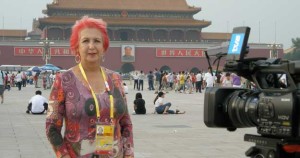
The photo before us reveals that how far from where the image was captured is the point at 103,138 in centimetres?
307

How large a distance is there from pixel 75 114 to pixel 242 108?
83 centimetres

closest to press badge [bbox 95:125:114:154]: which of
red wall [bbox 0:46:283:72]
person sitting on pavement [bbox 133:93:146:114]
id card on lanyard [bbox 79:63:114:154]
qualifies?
id card on lanyard [bbox 79:63:114:154]

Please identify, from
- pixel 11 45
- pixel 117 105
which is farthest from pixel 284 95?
pixel 11 45

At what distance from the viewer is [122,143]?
3.21m

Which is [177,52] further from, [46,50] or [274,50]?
[46,50]

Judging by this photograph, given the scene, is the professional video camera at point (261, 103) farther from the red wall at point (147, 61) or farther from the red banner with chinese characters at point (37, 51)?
the red wall at point (147, 61)

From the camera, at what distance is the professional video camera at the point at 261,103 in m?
2.98

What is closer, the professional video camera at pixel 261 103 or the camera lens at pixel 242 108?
the professional video camera at pixel 261 103

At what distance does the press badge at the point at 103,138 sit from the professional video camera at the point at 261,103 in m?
0.59

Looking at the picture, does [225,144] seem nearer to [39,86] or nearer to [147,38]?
[39,86]

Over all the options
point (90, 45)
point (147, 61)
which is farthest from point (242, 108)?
point (147, 61)

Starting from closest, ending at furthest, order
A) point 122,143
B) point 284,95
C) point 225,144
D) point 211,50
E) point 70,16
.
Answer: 1. point 284,95
2. point 122,143
3. point 211,50
4. point 225,144
5. point 70,16

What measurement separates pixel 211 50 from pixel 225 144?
15.1 ft

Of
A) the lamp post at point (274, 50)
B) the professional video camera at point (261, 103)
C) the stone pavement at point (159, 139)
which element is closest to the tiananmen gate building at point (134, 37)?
the lamp post at point (274, 50)
